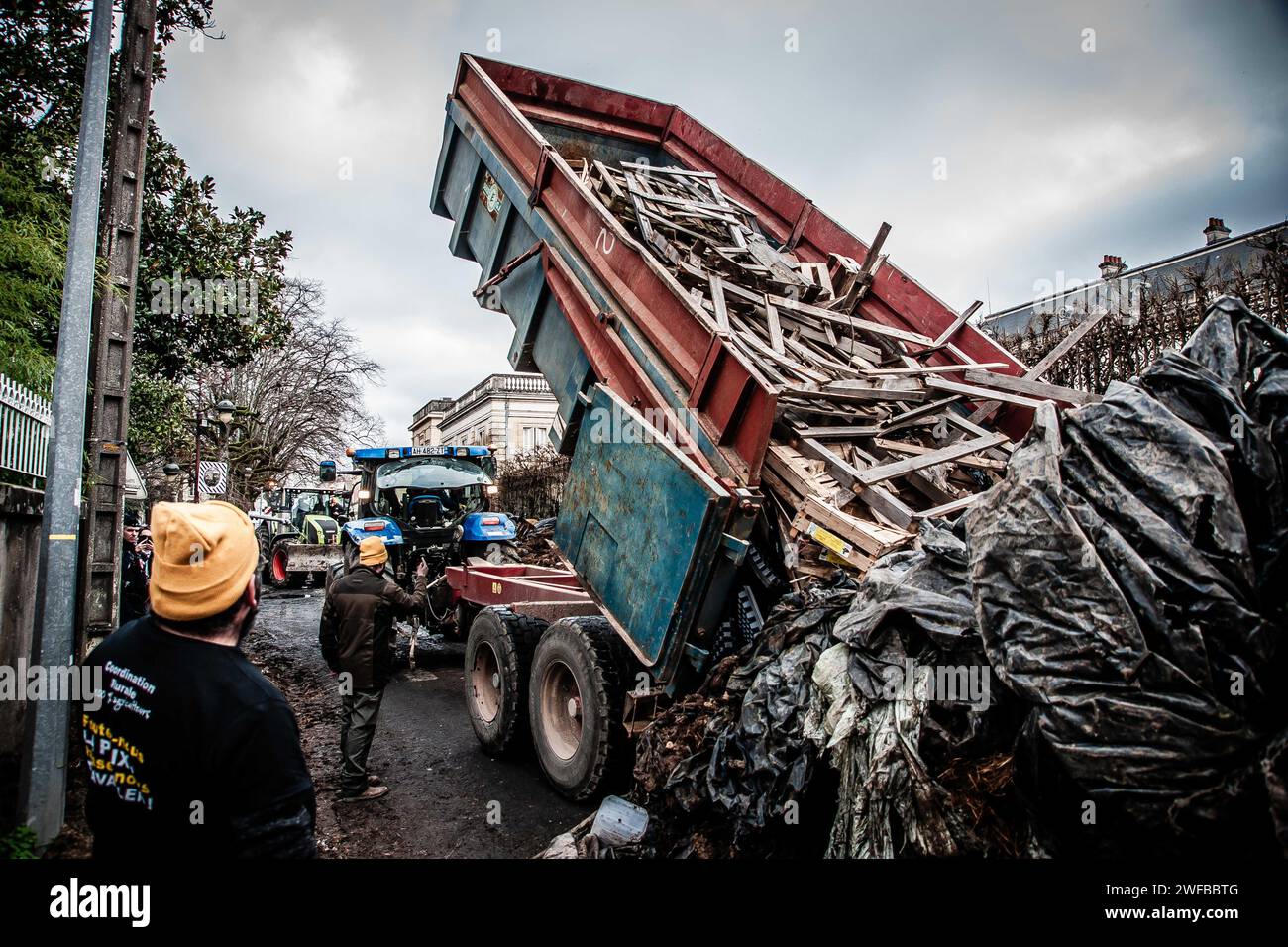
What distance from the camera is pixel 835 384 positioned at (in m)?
3.81

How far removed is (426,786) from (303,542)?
35.4ft

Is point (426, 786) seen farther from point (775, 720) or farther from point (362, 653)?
point (775, 720)

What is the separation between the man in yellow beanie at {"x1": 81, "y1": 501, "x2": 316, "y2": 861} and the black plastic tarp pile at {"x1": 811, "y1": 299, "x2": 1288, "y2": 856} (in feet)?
5.50

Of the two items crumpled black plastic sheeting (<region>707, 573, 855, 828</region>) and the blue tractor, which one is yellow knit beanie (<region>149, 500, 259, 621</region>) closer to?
crumpled black plastic sheeting (<region>707, 573, 855, 828</region>)

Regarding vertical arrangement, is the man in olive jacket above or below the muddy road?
above

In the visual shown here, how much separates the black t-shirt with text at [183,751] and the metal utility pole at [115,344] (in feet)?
13.1

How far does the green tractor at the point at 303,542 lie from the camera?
1349 cm

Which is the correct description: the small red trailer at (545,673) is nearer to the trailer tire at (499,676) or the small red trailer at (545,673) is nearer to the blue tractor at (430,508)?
the trailer tire at (499,676)

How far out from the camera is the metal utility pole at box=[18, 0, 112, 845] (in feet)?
12.0

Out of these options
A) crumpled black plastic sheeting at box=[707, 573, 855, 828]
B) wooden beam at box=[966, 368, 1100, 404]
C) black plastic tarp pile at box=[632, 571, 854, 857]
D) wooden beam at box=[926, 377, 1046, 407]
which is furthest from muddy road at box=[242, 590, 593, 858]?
wooden beam at box=[966, 368, 1100, 404]

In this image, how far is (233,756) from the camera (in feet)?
4.84
